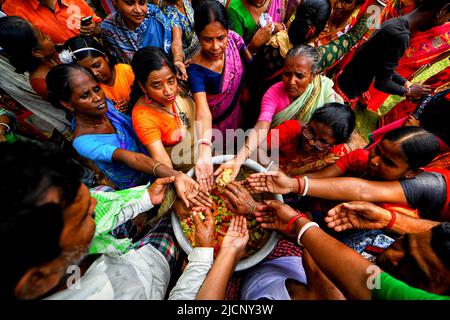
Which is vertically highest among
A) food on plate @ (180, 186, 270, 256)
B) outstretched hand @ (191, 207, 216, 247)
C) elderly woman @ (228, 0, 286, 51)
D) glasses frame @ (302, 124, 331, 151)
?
elderly woman @ (228, 0, 286, 51)

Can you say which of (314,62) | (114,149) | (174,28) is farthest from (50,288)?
(174,28)

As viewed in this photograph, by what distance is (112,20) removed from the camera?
98.1 inches

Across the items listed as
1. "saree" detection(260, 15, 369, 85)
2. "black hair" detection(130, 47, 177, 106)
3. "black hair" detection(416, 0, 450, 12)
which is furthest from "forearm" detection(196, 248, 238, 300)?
"black hair" detection(416, 0, 450, 12)

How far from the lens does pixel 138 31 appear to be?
2527mm

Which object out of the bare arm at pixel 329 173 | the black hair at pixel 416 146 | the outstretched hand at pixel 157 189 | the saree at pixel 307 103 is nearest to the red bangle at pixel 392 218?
the black hair at pixel 416 146

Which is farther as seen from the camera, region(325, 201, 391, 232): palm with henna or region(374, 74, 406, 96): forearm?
region(374, 74, 406, 96): forearm

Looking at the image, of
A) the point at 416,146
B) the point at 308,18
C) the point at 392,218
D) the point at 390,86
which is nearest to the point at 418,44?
the point at 390,86

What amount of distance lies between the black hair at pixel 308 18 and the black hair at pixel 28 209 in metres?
2.27

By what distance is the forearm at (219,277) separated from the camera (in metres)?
1.32

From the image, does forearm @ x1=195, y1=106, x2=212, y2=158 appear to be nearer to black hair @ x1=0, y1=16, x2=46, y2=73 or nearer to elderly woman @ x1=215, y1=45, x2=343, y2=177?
elderly woman @ x1=215, y1=45, x2=343, y2=177

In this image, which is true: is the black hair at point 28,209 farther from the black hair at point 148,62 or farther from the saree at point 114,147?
the black hair at point 148,62

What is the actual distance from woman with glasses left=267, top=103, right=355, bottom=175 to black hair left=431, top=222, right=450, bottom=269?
3.06 ft

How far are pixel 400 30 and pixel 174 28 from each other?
235cm

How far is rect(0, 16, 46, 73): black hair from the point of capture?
2.04 meters
